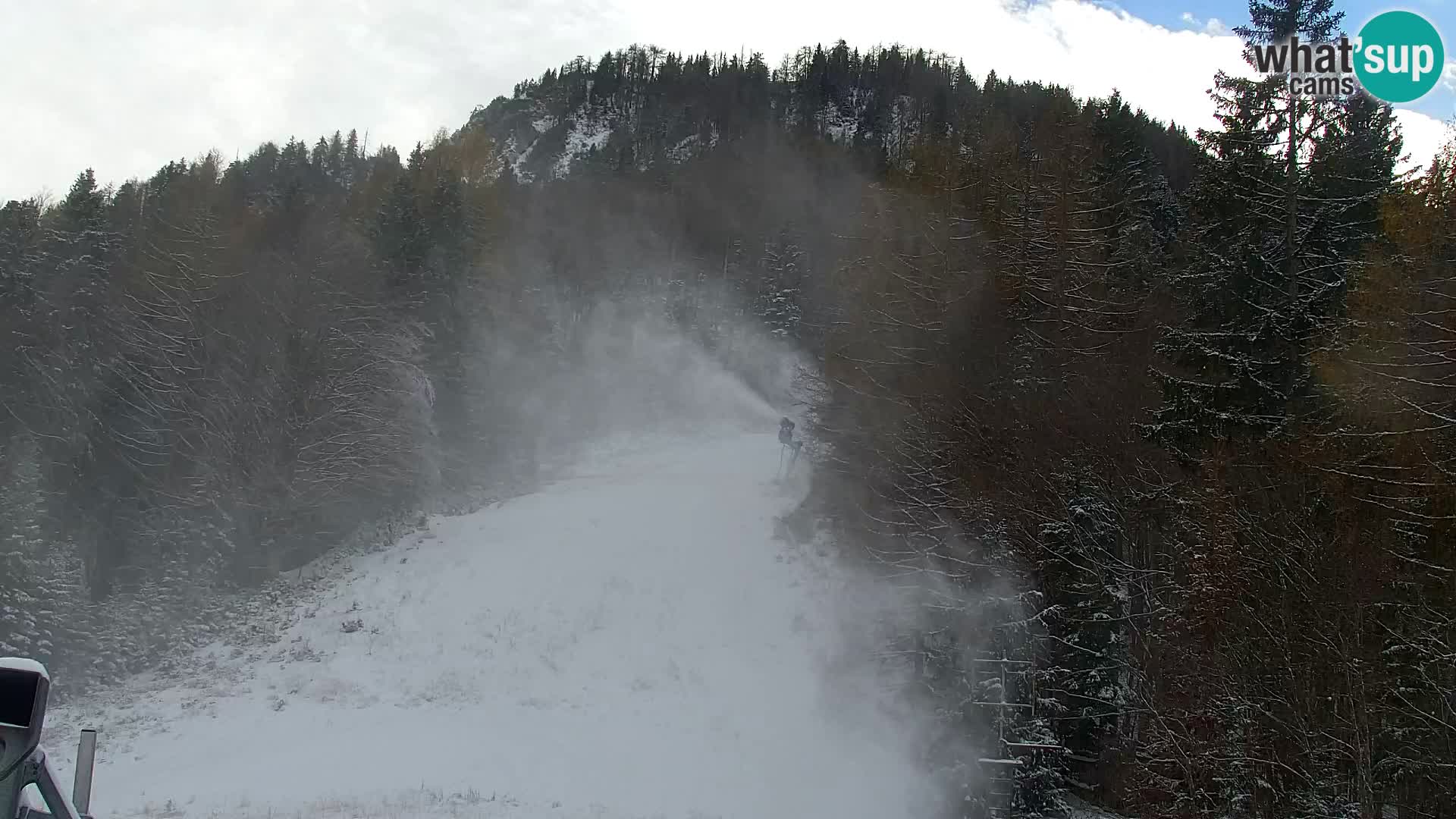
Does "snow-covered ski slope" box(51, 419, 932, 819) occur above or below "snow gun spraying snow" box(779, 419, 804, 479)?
below

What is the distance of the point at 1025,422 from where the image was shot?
17625 mm

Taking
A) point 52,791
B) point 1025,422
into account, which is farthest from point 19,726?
point 1025,422

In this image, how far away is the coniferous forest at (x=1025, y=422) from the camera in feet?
36.3

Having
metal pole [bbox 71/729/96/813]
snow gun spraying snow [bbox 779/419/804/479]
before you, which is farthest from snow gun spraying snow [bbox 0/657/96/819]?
snow gun spraying snow [bbox 779/419/804/479]

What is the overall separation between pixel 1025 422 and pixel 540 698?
37.1 feet

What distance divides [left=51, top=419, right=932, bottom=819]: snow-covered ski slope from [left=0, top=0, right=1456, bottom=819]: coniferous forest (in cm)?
218

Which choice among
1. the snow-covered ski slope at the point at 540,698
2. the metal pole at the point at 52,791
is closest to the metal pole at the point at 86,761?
the metal pole at the point at 52,791

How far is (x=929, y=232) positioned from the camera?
71.5ft

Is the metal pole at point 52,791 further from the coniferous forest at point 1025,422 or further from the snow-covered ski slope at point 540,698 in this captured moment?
the coniferous forest at point 1025,422

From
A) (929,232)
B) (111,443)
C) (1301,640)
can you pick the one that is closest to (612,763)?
(1301,640)

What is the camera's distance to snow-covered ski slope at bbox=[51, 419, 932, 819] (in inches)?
547

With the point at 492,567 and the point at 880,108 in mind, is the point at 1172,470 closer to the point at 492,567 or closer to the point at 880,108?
the point at 492,567

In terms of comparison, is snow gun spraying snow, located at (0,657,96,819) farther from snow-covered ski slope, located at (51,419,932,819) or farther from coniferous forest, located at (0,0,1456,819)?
coniferous forest, located at (0,0,1456,819)

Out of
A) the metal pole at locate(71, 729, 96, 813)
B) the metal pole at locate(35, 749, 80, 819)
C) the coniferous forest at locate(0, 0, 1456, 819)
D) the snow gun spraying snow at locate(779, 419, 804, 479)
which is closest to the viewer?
the metal pole at locate(35, 749, 80, 819)
